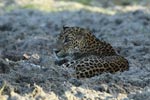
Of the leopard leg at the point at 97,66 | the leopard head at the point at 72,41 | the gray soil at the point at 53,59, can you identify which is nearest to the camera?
the gray soil at the point at 53,59

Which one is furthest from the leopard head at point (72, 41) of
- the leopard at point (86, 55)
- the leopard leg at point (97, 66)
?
the leopard leg at point (97, 66)

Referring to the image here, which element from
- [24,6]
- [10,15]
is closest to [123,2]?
[24,6]

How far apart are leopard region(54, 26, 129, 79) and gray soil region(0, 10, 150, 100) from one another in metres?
0.15

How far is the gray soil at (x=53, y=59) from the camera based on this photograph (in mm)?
7527

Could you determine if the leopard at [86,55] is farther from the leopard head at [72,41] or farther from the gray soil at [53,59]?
the gray soil at [53,59]

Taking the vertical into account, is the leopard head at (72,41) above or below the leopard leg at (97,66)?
below

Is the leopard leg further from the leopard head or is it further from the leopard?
the leopard head

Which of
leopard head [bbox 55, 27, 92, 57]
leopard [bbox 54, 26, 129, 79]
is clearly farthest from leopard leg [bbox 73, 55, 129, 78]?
leopard head [bbox 55, 27, 92, 57]

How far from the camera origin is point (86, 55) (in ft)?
32.7

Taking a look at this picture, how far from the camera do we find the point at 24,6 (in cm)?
1877

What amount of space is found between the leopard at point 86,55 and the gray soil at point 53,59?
153mm

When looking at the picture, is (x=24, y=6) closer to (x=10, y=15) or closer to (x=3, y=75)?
(x=10, y=15)

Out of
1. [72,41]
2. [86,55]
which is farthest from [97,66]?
[72,41]

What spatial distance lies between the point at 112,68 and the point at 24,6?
10049 mm
